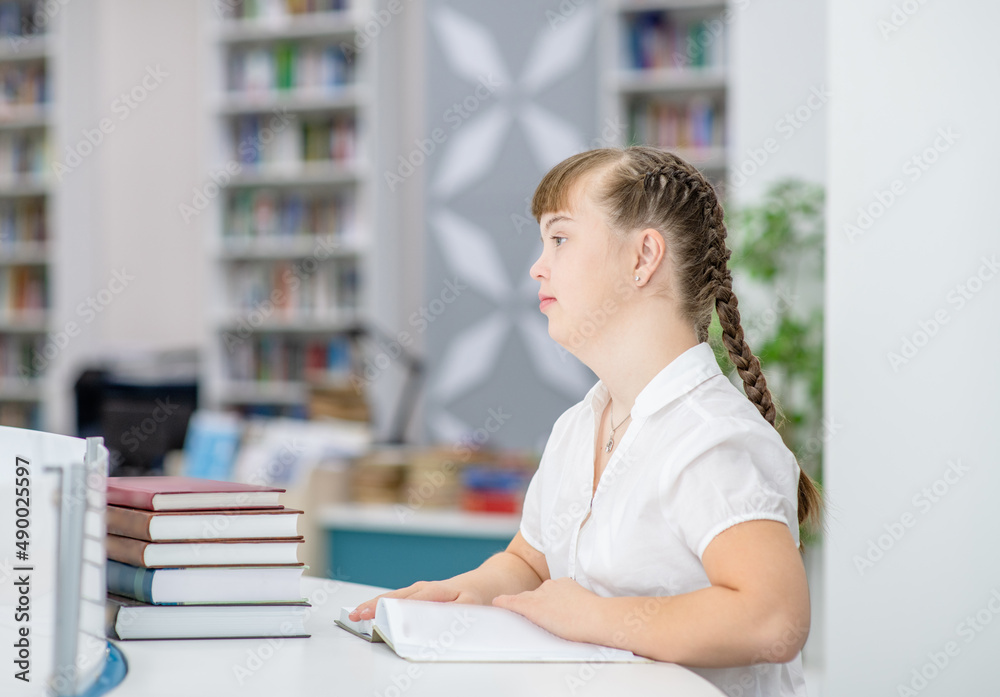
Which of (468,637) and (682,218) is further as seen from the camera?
(682,218)

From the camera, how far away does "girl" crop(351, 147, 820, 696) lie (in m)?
0.97

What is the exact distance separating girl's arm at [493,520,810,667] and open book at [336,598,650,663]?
23mm

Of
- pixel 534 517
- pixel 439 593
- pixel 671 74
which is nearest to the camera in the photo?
pixel 439 593

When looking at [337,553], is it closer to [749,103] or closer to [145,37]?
[749,103]

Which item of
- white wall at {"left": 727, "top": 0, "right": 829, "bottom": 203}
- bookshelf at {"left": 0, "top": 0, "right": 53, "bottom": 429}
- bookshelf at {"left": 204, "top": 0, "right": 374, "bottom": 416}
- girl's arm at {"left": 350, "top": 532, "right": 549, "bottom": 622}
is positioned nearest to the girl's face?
girl's arm at {"left": 350, "top": 532, "right": 549, "bottom": 622}

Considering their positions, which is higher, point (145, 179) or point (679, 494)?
point (145, 179)

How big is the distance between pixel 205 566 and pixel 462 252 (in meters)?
3.65

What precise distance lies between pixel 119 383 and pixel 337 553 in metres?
1.72

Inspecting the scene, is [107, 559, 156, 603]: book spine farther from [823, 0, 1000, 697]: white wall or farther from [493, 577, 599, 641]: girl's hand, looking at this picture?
[823, 0, 1000, 697]: white wall

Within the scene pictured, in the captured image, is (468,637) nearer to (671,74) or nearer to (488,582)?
(488,582)

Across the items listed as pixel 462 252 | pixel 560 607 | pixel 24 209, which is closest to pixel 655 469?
pixel 560 607

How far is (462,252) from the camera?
463cm

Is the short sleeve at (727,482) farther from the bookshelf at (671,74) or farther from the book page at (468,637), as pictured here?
the bookshelf at (671,74)

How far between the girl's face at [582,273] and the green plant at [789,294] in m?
1.78
